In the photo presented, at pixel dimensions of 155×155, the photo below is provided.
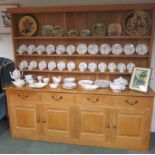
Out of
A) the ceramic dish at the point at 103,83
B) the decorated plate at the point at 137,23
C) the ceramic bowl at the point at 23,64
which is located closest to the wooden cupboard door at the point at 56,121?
the ceramic dish at the point at 103,83

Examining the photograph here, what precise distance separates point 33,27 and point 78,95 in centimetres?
122

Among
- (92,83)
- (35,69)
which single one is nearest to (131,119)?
(92,83)

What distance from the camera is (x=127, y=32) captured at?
267 cm

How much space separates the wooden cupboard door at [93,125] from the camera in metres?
2.56

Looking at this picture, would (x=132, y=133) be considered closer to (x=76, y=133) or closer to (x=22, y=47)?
(x=76, y=133)

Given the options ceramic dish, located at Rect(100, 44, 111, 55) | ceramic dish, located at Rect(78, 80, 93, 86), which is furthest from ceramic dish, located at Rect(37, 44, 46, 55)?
ceramic dish, located at Rect(100, 44, 111, 55)

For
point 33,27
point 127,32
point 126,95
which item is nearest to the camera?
point 126,95

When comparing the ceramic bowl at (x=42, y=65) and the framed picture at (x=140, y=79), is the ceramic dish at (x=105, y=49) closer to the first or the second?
the framed picture at (x=140, y=79)

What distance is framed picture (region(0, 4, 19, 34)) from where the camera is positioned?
2.97 metres

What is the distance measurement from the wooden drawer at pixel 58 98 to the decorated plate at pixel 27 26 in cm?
97

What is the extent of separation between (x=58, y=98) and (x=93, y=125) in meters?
0.59

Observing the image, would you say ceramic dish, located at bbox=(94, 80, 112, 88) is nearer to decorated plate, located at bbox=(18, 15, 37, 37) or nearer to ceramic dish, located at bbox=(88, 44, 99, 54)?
ceramic dish, located at bbox=(88, 44, 99, 54)

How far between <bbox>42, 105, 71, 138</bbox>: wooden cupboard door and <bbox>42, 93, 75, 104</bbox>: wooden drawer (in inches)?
3.3

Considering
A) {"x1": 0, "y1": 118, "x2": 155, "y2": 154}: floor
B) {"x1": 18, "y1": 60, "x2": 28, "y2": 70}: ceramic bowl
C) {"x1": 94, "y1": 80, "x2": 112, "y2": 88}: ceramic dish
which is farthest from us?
{"x1": 18, "y1": 60, "x2": 28, "y2": 70}: ceramic bowl
